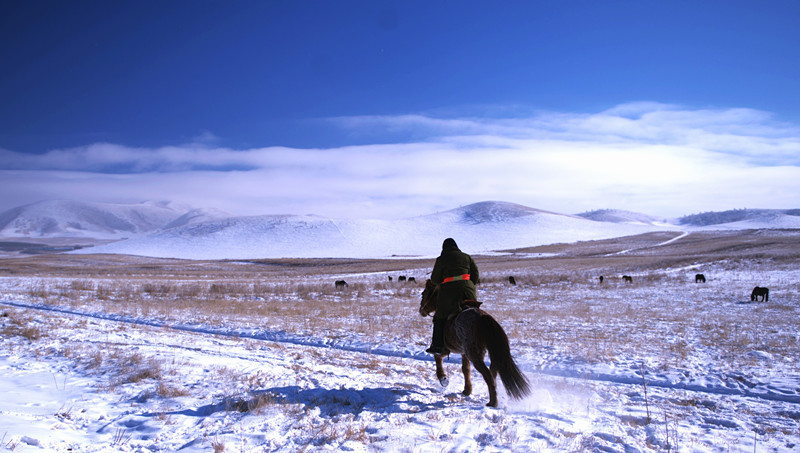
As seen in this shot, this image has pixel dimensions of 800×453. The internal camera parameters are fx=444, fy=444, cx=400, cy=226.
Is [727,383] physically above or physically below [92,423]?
below

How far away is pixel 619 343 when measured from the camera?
471 inches

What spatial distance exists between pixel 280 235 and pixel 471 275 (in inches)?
5098

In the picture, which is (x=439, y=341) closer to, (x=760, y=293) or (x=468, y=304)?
(x=468, y=304)

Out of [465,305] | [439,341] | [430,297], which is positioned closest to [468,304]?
[465,305]

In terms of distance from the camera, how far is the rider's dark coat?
23.8 ft

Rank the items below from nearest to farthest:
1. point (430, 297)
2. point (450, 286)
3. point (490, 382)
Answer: point (490, 382)
point (450, 286)
point (430, 297)

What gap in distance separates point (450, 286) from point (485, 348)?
118 centimetres

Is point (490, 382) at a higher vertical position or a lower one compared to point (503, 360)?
lower

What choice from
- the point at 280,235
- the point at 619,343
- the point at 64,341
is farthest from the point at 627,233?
the point at 64,341

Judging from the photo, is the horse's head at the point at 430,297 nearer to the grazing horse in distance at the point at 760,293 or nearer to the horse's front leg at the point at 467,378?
the horse's front leg at the point at 467,378

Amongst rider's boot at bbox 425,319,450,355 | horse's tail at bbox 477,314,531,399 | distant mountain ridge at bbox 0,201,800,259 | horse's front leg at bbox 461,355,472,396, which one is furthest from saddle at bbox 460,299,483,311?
distant mountain ridge at bbox 0,201,800,259

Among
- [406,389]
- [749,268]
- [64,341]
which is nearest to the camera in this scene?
[406,389]

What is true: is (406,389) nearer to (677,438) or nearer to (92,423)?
(677,438)

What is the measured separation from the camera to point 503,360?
6285mm
